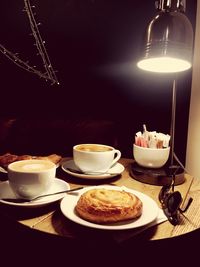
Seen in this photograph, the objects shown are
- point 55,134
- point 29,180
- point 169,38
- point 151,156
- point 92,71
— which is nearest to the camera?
point 29,180

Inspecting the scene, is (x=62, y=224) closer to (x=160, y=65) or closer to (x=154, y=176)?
(x=154, y=176)

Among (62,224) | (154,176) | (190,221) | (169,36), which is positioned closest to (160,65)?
(169,36)

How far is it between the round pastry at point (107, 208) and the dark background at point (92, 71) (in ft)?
5.57

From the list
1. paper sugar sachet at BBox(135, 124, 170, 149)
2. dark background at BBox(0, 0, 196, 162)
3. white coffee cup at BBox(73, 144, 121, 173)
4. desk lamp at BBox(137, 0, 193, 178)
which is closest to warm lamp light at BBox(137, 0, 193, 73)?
desk lamp at BBox(137, 0, 193, 178)

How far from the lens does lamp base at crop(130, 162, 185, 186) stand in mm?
1278

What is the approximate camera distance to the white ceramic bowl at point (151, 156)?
136 cm

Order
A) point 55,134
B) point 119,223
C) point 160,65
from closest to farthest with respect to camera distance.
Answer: point 119,223
point 160,65
point 55,134

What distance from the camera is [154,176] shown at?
1281 mm

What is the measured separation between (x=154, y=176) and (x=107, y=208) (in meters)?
0.51

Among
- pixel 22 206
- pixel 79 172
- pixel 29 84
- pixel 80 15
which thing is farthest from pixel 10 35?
pixel 22 206

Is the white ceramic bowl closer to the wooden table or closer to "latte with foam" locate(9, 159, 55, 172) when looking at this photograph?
the wooden table

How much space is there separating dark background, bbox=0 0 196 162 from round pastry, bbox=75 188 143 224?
170 centimetres

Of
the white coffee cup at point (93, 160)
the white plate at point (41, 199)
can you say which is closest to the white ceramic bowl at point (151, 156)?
the white coffee cup at point (93, 160)

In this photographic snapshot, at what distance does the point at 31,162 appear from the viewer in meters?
1.09
